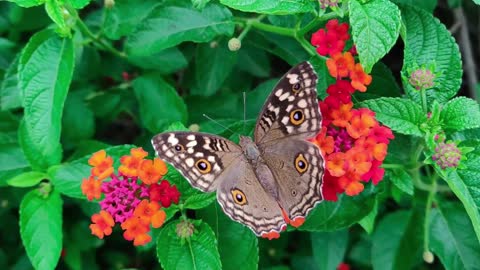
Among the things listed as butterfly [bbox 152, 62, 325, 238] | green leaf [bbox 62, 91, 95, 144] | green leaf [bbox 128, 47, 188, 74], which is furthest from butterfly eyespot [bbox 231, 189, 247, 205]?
green leaf [bbox 62, 91, 95, 144]

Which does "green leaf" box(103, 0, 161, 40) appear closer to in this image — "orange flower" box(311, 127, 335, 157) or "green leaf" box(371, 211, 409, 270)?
"orange flower" box(311, 127, 335, 157)

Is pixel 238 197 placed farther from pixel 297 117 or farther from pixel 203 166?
pixel 297 117

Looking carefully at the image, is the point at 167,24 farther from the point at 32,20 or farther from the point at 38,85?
the point at 32,20

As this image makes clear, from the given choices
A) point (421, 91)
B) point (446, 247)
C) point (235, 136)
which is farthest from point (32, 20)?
point (446, 247)

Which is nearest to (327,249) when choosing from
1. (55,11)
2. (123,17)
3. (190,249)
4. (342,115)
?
(190,249)

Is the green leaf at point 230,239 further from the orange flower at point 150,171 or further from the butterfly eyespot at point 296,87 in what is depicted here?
the butterfly eyespot at point 296,87

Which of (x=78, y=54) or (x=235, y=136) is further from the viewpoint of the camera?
(x=78, y=54)
